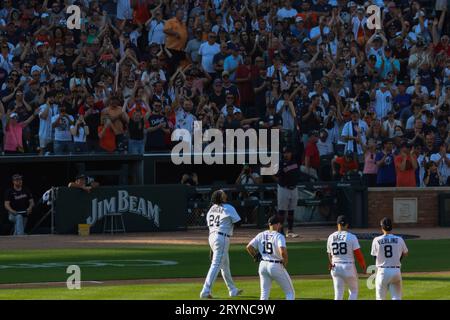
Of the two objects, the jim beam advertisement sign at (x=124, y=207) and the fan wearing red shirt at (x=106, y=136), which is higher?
the fan wearing red shirt at (x=106, y=136)

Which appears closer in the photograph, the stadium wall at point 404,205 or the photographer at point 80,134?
the photographer at point 80,134

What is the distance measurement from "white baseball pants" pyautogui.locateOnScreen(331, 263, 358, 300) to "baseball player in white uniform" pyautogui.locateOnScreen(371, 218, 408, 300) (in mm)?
431

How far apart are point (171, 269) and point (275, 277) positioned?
5442 millimetres

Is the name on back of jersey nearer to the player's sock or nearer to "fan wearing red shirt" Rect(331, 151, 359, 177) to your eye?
the player's sock

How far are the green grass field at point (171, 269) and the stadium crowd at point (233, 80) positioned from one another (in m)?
3.66

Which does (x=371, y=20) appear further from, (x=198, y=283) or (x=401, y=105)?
(x=198, y=283)

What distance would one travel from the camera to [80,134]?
1096 inches

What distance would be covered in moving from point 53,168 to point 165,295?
1051 centimetres

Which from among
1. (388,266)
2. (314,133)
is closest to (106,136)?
(314,133)

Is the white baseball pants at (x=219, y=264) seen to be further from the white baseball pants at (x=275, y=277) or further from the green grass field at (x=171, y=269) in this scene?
the white baseball pants at (x=275, y=277)

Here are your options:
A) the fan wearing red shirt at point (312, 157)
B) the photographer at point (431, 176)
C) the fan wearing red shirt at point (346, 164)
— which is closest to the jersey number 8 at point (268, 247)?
the fan wearing red shirt at point (312, 157)

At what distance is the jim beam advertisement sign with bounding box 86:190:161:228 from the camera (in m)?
28.1

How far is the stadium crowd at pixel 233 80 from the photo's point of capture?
28.1m

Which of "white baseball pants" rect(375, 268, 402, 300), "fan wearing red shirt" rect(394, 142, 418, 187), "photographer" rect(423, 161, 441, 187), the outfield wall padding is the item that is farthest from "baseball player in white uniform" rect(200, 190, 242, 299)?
"photographer" rect(423, 161, 441, 187)
